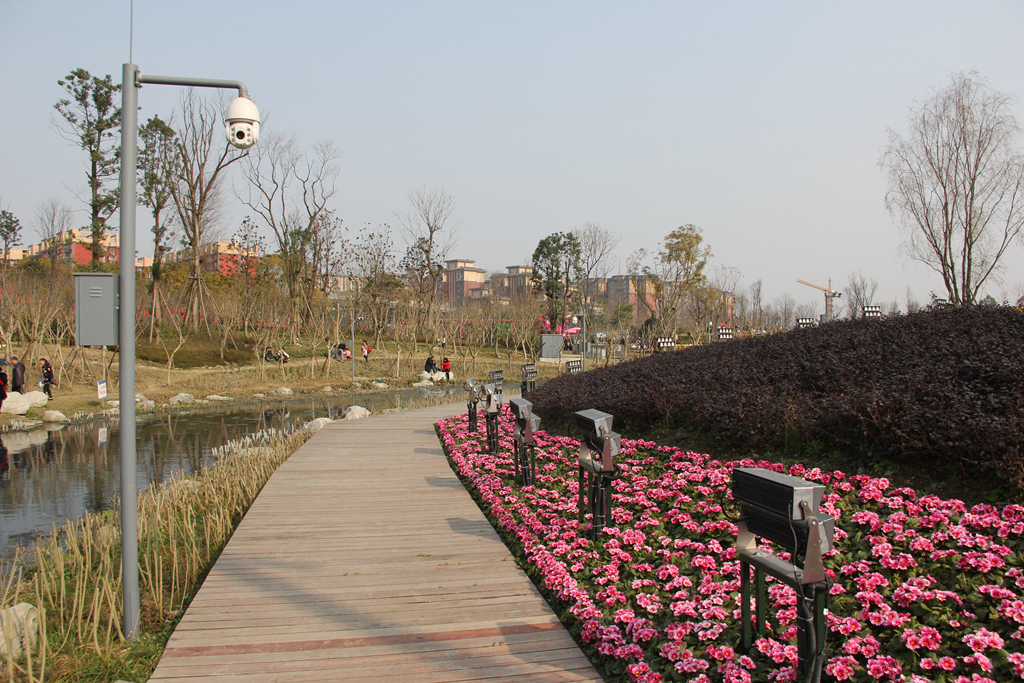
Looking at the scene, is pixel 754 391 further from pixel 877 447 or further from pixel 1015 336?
pixel 1015 336

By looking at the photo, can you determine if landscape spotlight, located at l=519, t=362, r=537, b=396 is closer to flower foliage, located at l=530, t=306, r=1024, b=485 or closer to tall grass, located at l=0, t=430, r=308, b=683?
flower foliage, located at l=530, t=306, r=1024, b=485

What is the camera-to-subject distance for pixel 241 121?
399cm

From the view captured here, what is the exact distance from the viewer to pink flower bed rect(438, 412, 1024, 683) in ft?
9.31

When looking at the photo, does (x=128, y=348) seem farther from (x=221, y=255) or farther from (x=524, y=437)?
(x=221, y=255)

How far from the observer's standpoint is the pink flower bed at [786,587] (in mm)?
2838

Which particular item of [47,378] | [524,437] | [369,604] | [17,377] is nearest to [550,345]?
[47,378]

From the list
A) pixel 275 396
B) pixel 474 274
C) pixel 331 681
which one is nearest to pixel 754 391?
pixel 331 681

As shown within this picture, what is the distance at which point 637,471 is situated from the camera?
6105 millimetres

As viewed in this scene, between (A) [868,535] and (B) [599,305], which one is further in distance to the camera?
(B) [599,305]

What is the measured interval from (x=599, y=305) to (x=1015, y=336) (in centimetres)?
3400

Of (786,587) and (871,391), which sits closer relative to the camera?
(786,587)

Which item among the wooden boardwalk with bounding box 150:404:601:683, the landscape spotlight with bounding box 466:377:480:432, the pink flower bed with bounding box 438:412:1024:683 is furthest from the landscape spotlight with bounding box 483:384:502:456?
the pink flower bed with bounding box 438:412:1024:683

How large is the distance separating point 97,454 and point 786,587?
11976mm

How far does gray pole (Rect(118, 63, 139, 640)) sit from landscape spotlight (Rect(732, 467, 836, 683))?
324 cm
